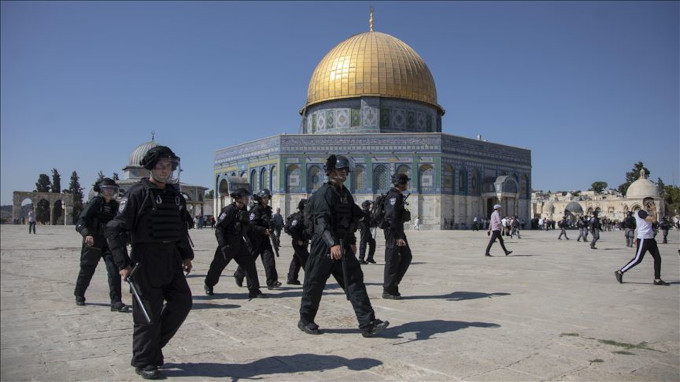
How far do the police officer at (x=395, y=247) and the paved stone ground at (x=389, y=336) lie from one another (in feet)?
0.86

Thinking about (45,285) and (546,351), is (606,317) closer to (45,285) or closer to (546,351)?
(546,351)

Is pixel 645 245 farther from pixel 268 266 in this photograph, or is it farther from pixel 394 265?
pixel 268 266

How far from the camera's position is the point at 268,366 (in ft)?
12.3

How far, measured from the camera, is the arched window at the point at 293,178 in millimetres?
37906

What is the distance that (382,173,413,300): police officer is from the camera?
21.6ft

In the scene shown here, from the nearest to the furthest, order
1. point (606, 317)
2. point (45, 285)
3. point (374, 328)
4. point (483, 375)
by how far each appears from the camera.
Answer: point (483, 375) < point (374, 328) < point (606, 317) < point (45, 285)

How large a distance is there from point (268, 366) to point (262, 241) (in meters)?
4.12

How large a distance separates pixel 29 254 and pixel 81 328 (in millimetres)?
9909

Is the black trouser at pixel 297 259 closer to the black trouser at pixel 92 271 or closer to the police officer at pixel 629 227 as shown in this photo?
the black trouser at pixel 92 271

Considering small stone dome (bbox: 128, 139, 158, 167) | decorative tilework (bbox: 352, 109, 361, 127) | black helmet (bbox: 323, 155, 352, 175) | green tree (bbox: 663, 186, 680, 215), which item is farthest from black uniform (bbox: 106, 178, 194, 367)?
green tree (bbox: 663, 186, 680, 215)

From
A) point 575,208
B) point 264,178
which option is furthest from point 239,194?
point 575,208

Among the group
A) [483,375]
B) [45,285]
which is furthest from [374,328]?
[45,285]

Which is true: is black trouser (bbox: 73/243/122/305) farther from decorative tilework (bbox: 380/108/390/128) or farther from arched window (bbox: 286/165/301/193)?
decorative tilework (bbox: 380/108/390/128)

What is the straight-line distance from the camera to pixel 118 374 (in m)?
3.59
